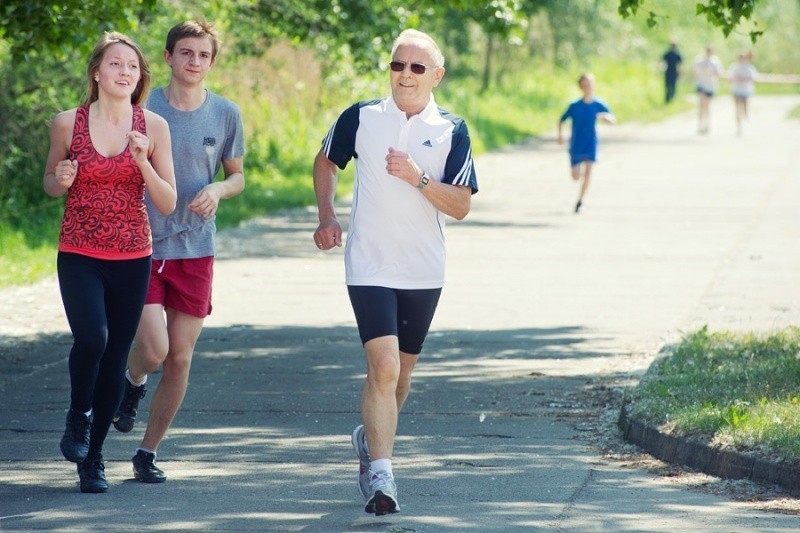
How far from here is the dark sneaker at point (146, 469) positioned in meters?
6.67

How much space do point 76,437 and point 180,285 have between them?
78cm

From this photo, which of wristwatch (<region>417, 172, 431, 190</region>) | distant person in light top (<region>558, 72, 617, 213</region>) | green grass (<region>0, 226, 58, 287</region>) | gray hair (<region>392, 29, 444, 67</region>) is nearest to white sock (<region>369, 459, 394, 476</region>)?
wristwatch (<region>417, 172, 431, 190</region>)

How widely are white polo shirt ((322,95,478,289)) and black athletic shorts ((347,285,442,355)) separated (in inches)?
1.5

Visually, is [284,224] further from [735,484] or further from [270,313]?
[735,484]

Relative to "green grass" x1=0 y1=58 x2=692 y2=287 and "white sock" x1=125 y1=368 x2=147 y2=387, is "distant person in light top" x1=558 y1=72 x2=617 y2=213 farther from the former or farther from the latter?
"white sock" x1=125 y1=368 x2=147 y2=387

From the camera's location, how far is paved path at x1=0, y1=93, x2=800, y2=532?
625 centimetres

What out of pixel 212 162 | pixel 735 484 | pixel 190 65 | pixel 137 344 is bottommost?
pixel 735 484

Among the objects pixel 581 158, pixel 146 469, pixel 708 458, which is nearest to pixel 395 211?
pixel 146 469

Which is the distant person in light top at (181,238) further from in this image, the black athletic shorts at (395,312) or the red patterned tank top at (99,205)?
the black athletic shorts at (395,312)

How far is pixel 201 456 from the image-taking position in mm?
7320

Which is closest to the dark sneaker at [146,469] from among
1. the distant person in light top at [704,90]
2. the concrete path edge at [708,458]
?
the concrete path edge at [708,458]

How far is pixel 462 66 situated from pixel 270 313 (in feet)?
82.6

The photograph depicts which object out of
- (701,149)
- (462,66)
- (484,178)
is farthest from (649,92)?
(484,178)

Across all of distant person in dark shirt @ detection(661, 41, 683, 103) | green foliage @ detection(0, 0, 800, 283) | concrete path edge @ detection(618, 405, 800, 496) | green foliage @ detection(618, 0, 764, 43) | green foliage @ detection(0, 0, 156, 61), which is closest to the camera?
concrete path edge @ detection(618, 405, 800, 496)
